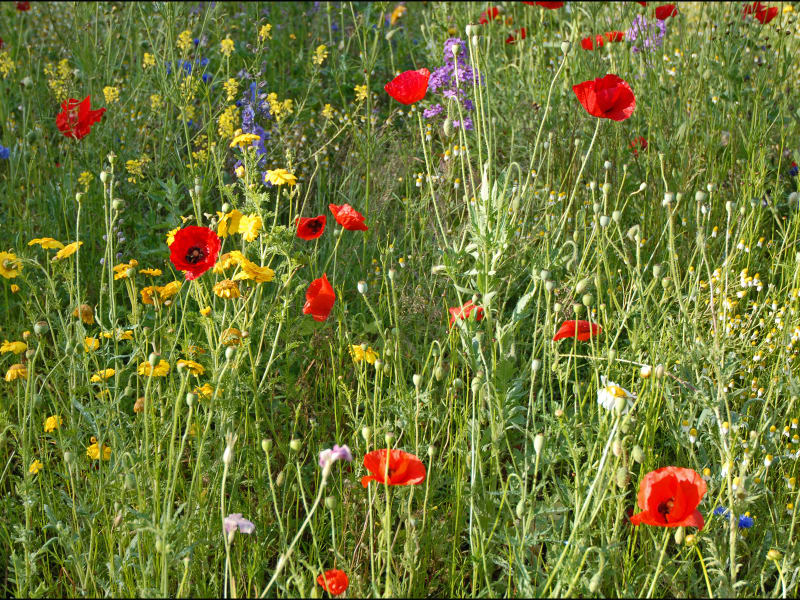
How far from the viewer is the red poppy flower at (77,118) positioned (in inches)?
97.4

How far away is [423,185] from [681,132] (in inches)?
35.5

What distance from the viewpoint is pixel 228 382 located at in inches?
69.2

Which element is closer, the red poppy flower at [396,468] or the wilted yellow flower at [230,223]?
the red poppy flower at [396,468]

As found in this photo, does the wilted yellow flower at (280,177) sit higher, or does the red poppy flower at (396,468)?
the wilted yellow flower at (280,177)

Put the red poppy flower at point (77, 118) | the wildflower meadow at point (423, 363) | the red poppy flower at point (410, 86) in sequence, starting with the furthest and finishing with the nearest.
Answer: the red poppy flower at point (77, 118)
the red poppy flower at point (410, 86)
the wildflower meadow at point (423, 363)

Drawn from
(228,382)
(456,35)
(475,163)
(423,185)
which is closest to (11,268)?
(228,382)

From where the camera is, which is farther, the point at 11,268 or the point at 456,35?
the point at 456,35

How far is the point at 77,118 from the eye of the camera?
254 cm

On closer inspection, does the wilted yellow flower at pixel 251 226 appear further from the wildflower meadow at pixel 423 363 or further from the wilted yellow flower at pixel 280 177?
the wilted yellow flower at pixel 280 177

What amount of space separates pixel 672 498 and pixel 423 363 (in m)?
0.92

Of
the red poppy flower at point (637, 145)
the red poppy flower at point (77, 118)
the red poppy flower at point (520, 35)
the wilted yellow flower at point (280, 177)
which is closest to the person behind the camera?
the wilted yellow flower at point (280, 177)

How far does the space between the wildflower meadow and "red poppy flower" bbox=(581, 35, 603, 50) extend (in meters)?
0.02

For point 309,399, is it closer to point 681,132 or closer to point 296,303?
point 296,303

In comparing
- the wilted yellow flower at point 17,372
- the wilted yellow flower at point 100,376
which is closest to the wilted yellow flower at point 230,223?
the wilted yellow flower at point 100,376
